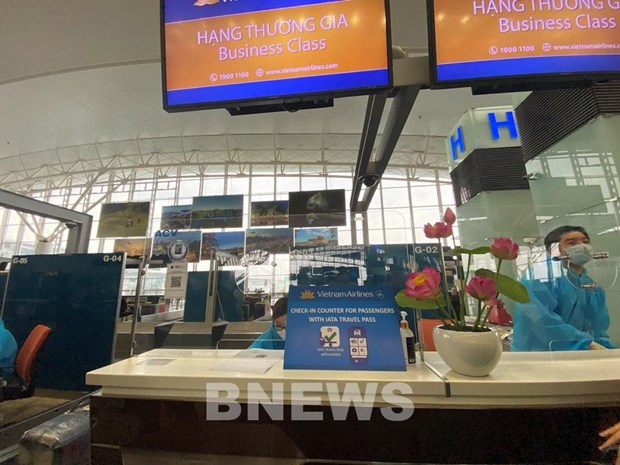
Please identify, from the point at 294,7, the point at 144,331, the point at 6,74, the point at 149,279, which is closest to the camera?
the point at 294,7

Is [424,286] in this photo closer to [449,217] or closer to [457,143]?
[449,217]

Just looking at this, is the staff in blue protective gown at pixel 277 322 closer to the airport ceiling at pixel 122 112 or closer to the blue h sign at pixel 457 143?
the airport ceiling at pixel 122 112

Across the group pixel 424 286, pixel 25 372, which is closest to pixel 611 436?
pixel 424 286

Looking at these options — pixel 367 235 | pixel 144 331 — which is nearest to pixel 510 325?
pixel 367 235

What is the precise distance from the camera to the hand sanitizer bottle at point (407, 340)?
1095mm

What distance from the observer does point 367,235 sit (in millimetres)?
2580

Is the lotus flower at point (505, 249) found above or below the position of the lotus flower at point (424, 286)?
above

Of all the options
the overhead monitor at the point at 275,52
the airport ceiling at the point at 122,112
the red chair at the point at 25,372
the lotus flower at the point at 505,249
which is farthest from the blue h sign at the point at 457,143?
the red chair at the point at 25,372

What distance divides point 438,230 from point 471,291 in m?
0.25

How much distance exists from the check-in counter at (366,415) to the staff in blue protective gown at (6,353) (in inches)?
104

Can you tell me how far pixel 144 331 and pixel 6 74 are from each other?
444cm

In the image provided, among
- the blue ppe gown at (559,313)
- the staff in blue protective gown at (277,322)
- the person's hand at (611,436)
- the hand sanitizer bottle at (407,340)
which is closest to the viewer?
the person's hand at (611,436)

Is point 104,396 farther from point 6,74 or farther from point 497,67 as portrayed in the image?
point 6,74

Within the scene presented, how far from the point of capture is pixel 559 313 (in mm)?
1888
